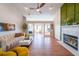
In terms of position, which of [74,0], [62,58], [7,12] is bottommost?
[62,58]

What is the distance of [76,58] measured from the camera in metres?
1.25

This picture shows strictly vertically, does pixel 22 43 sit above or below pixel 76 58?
below

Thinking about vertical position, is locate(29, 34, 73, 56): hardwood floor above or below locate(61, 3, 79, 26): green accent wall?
below

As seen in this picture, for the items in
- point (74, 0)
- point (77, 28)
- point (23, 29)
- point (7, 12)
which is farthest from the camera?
point (23, 29)

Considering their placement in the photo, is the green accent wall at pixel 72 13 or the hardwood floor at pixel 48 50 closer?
the hardwood floor at pixel 48 50

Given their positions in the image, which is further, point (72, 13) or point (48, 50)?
point (72, 13)

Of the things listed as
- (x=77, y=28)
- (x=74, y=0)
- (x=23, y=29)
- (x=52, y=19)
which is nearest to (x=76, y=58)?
(x=74, y=0)

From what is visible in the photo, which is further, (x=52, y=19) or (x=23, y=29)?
(x=52, y=19)

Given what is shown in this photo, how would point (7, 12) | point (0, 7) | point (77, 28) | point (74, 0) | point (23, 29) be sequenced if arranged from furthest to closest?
point (23, 29)
point (7, 12)
point (0, 7)
point (77, 28)
point (74, 0)

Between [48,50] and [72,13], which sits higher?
[72,13]

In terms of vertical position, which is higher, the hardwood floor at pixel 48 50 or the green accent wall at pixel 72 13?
the green accent wall at pixel 72 13

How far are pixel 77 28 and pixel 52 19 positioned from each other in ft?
29.0

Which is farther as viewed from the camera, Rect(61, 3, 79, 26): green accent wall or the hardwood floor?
Rect(61, 3, 79, 26): green accent wall

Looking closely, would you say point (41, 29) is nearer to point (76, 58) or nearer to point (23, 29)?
point (23, 29)
